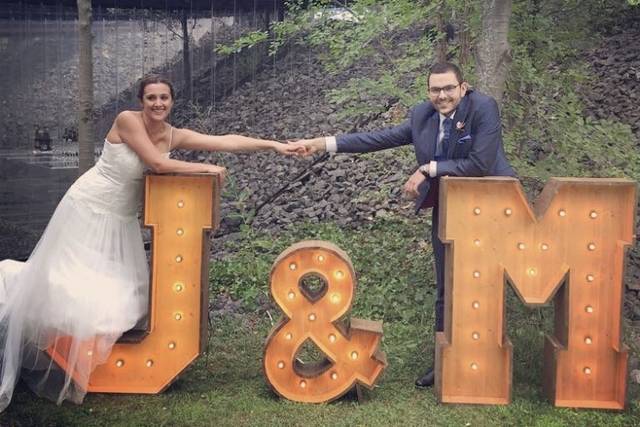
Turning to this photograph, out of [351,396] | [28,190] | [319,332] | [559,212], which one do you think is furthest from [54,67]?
[559,212]

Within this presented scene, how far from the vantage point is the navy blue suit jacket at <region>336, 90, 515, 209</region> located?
4215mm

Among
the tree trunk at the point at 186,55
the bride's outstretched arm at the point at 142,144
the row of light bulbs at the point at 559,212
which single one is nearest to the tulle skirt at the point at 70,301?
the bride's outstretched arm at the point at 142,144

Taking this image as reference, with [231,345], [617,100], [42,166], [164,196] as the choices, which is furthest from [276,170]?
[164,196]

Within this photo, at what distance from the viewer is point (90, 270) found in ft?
13.9

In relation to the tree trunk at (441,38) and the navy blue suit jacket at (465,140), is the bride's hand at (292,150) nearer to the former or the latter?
the navy blue suit jacket at (465,140)

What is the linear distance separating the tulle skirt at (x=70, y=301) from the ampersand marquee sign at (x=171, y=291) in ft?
0.49

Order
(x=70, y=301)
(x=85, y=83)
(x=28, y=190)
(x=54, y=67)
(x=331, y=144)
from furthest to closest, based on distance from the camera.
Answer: (x=54, y=67) → (x=28, y=190) → (x=85, y=83) → (x=331, y=144) → (x=70, y=301)

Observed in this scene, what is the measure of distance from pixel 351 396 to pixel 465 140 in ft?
5.11

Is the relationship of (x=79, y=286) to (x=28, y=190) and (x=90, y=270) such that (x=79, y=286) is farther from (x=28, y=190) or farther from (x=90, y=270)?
(x=28, y=190)

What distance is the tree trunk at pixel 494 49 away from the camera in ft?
18.7

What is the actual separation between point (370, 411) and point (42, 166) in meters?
5.77

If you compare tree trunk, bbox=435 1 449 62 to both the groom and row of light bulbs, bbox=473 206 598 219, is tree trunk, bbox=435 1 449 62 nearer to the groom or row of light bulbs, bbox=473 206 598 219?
the groom

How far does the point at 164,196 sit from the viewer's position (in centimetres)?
427

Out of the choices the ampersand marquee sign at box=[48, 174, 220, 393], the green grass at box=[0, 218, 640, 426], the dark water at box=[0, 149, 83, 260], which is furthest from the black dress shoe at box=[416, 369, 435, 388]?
the dark water at box=[0, 149, 83, 260]
